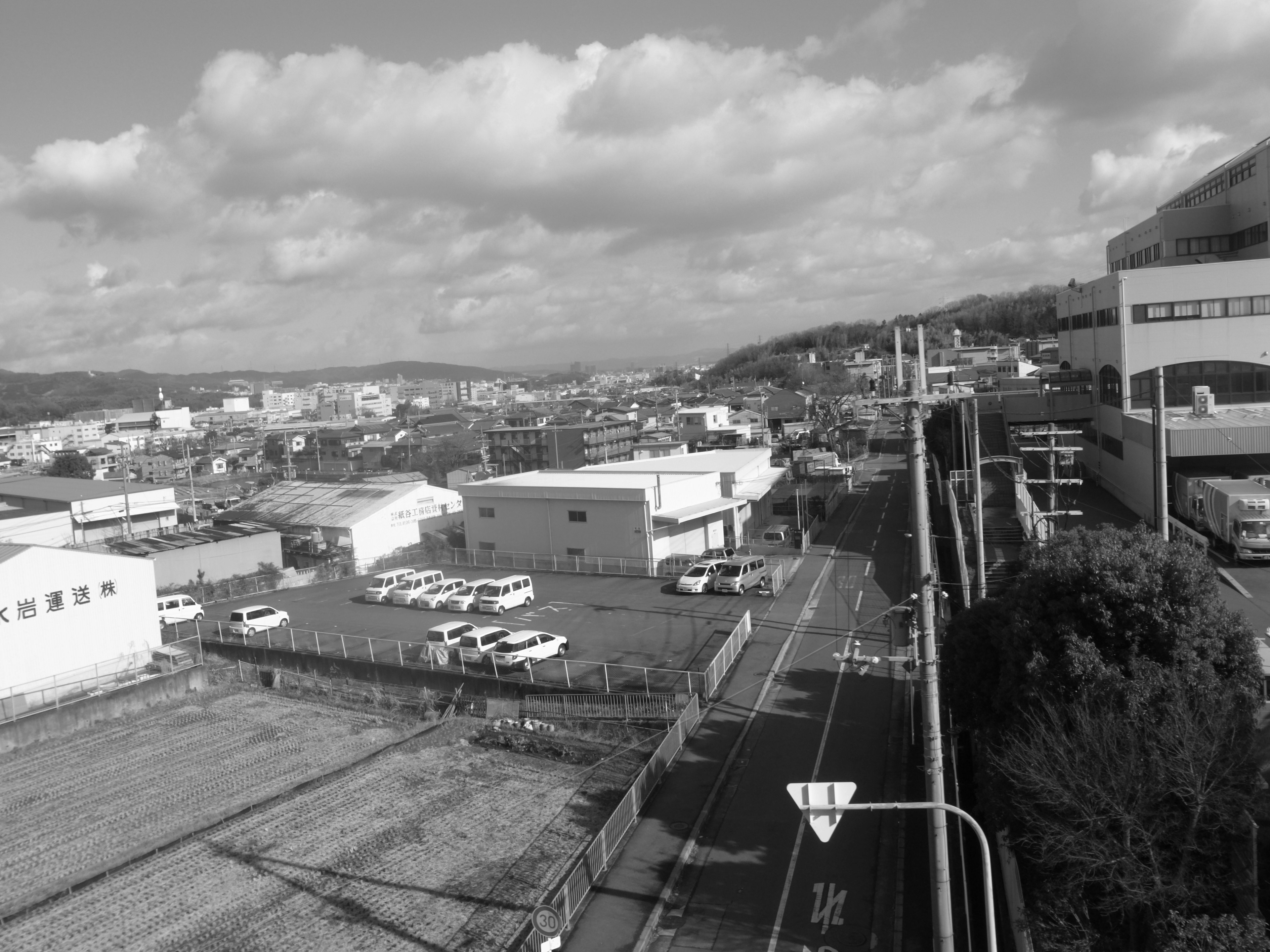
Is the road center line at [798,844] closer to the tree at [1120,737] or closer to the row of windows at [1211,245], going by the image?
the tree at [1120,737]

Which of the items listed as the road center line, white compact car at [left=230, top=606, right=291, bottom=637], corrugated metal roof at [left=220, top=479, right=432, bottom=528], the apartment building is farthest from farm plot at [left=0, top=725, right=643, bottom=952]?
the apartment building

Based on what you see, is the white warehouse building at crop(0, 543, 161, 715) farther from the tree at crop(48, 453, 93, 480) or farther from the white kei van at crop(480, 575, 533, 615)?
the tree at crop(48, 453, 93, 480)

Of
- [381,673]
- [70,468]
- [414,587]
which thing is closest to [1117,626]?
[381,673]

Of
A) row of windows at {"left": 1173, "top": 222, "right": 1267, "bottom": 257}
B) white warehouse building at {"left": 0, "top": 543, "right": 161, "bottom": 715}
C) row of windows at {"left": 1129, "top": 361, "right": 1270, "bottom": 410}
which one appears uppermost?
row of windows at {"left": 1173, "top": 222, "right": 1267, "bottom": 257}

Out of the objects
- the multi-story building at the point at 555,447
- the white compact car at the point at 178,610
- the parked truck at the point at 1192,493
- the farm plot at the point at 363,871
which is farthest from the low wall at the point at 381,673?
the multi-story building at the point at 555,447

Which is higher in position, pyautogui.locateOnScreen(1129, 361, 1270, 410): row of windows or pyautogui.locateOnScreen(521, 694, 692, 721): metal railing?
pyautogui.locateOnScreen(1129, 361, 1270, 410): row of windows
